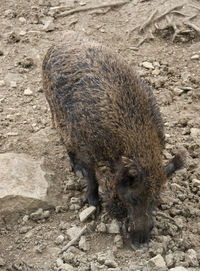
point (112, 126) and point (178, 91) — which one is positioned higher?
point (112, 126)

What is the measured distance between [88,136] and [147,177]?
2.71ft

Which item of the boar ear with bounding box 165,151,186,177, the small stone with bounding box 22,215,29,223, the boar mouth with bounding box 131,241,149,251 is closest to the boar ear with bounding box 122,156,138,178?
the boar ear with bounding box 165,151,186,177

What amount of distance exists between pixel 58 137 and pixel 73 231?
1785 millimetres

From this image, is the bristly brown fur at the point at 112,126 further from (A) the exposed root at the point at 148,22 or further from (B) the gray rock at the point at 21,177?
(A) the exposed root at the point at 148,22

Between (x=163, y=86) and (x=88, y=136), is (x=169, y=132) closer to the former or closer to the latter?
(x=163, y=86)

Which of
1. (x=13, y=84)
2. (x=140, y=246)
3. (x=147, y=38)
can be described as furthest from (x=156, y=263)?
(x=147, y=38)

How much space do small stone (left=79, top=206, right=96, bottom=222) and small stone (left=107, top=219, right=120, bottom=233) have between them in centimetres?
25

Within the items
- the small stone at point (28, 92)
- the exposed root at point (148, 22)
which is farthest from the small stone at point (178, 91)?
the small stone at point (28, 92)

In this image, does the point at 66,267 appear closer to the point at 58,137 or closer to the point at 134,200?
the point at 134,200

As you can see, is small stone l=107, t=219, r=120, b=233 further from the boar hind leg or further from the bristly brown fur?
the boar hind leg

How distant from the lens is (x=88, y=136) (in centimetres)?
448

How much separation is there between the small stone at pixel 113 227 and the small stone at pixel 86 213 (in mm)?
248

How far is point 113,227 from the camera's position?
4488mm

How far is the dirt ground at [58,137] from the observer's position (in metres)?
4.26
